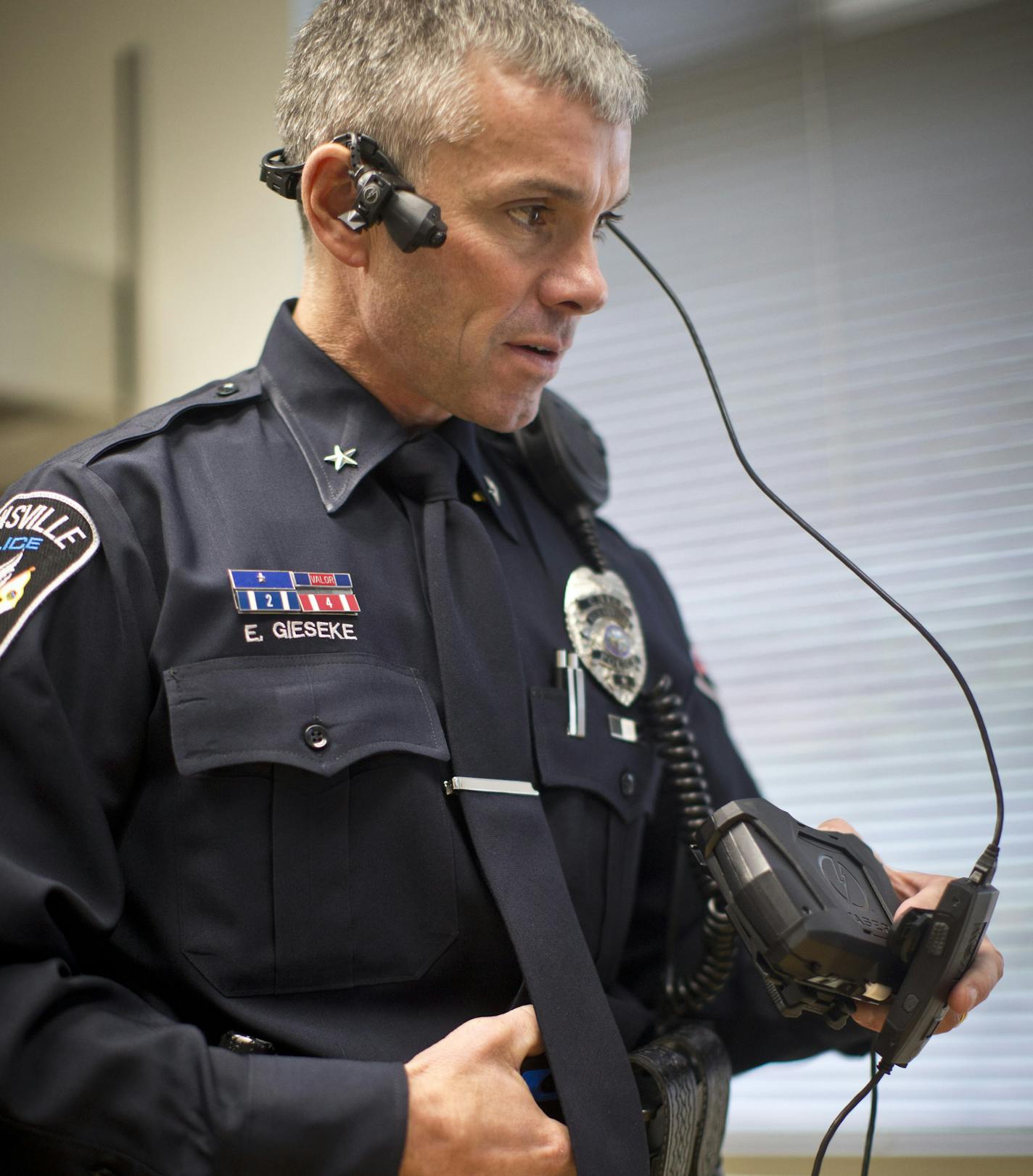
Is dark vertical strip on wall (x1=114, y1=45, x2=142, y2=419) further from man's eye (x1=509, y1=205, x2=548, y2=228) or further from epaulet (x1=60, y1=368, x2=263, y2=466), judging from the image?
man's eye (x1=509, y1=205, x2=548, y2=228)

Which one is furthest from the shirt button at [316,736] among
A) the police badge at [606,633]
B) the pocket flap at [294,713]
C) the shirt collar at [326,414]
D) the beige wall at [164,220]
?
the beige wall at [164,220]

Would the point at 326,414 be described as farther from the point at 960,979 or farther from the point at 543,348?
the point at 960,979

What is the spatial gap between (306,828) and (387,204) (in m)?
0.52

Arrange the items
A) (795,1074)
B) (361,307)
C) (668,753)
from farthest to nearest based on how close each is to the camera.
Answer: (795,1074) → (668,753) → (361,307)

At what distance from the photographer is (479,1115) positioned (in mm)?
792

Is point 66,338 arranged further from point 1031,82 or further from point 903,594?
point 1031,82

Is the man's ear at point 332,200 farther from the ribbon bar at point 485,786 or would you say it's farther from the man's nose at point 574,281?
the ribbon bar at point 485,786

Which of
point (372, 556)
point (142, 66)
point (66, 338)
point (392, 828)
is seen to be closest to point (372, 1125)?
point (392, 828)

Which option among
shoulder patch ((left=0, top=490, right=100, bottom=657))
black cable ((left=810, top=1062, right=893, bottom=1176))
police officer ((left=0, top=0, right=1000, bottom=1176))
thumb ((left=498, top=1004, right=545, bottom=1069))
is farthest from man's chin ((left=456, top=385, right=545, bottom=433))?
black cable ((left=810, top=1062, right=893, bottom=1176))

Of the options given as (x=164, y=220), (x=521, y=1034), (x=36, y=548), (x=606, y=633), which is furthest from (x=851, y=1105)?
(x=164, y=220)

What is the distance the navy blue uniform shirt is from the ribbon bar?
0.02 m

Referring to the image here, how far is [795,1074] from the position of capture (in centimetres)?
188

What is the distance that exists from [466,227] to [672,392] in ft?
4.04

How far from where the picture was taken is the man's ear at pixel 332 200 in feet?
3.43
